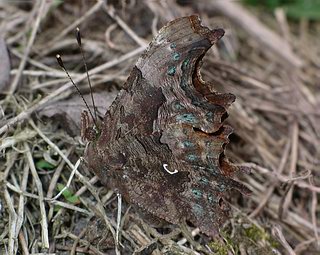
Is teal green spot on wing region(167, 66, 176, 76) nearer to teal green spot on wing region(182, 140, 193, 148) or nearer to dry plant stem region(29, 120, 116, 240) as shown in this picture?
teal green spot on wing region(182, 140, 193, 148)

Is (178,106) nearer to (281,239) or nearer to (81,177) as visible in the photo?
(81,177)

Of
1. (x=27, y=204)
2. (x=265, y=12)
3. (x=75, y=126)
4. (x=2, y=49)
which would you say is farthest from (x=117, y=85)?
(x=265, y=12)

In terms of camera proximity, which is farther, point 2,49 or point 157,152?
point 2,49

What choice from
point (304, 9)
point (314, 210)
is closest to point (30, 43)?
point (314, 210)

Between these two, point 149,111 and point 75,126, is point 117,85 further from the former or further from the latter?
point 149,111

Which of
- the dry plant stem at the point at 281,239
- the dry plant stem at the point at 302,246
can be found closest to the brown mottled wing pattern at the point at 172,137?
the dry plant stem at the point at 281,239

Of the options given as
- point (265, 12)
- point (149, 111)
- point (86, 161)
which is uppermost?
point (265, 12)
